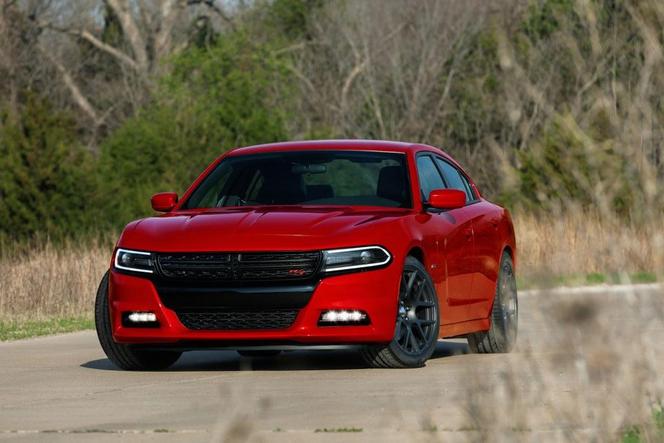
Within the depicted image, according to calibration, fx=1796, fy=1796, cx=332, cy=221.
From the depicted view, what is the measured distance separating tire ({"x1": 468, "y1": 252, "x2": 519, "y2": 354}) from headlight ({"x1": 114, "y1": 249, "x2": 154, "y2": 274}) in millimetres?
3041

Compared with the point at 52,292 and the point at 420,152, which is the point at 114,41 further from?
the point at 420,152

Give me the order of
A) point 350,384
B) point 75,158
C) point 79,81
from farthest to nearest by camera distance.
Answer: point 79,81, point 75,158, point 350,384

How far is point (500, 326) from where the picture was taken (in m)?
13.8

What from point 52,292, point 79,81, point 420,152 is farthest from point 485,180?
point 420,152

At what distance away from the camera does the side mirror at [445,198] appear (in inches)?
493

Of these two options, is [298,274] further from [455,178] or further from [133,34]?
[133,34]

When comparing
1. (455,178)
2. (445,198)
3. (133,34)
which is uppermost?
(445,198)

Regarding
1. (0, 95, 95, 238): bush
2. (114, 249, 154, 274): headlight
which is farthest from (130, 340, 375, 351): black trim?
(0, 95, 95, 238): bush

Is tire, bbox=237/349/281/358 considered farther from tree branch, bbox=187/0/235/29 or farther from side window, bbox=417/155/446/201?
tree branch, bbox=187/0/235/29

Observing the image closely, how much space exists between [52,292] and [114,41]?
44.8 m

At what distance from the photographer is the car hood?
1150 cm

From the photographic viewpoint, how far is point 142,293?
11.8 m

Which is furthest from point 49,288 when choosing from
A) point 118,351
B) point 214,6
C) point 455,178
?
point 214,6

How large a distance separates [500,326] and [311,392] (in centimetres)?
368
